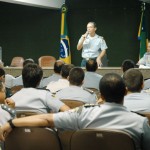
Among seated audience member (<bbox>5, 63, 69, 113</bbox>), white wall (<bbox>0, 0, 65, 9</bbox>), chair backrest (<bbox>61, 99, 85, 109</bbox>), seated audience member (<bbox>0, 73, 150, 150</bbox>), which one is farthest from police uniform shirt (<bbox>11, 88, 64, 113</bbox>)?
white wall (<bbox>0, 0, 65, 9</bbox>)

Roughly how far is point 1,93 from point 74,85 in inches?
61.2

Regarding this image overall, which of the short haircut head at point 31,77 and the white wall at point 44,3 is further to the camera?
the white wall at point 44,3

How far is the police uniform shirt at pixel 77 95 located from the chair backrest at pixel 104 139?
161cm

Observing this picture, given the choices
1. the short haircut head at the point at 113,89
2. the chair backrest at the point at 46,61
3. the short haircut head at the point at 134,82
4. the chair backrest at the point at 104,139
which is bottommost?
the chair backrest at the point at 46,61

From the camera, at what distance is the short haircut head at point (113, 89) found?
2121 mm

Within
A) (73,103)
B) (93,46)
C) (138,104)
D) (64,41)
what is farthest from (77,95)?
(64,41)

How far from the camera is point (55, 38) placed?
427 inches

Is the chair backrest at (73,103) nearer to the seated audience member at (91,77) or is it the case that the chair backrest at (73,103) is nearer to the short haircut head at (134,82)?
the short haircut head at (134,82)

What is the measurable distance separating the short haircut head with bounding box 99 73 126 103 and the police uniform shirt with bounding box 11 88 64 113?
90 cm

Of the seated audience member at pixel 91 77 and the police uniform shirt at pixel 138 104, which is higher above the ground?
the police uniform shirt at pixel 138 104

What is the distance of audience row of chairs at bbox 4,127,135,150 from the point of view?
1.90 m

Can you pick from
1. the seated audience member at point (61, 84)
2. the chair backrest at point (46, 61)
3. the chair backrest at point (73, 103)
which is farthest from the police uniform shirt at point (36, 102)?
the chair backrest at point (46, 61)

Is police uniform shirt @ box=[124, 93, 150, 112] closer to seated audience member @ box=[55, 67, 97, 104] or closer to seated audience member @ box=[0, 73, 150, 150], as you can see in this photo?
seated audience member @ box=[0, 73, 150, 150]

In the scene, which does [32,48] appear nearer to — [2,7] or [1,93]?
[2,7]
